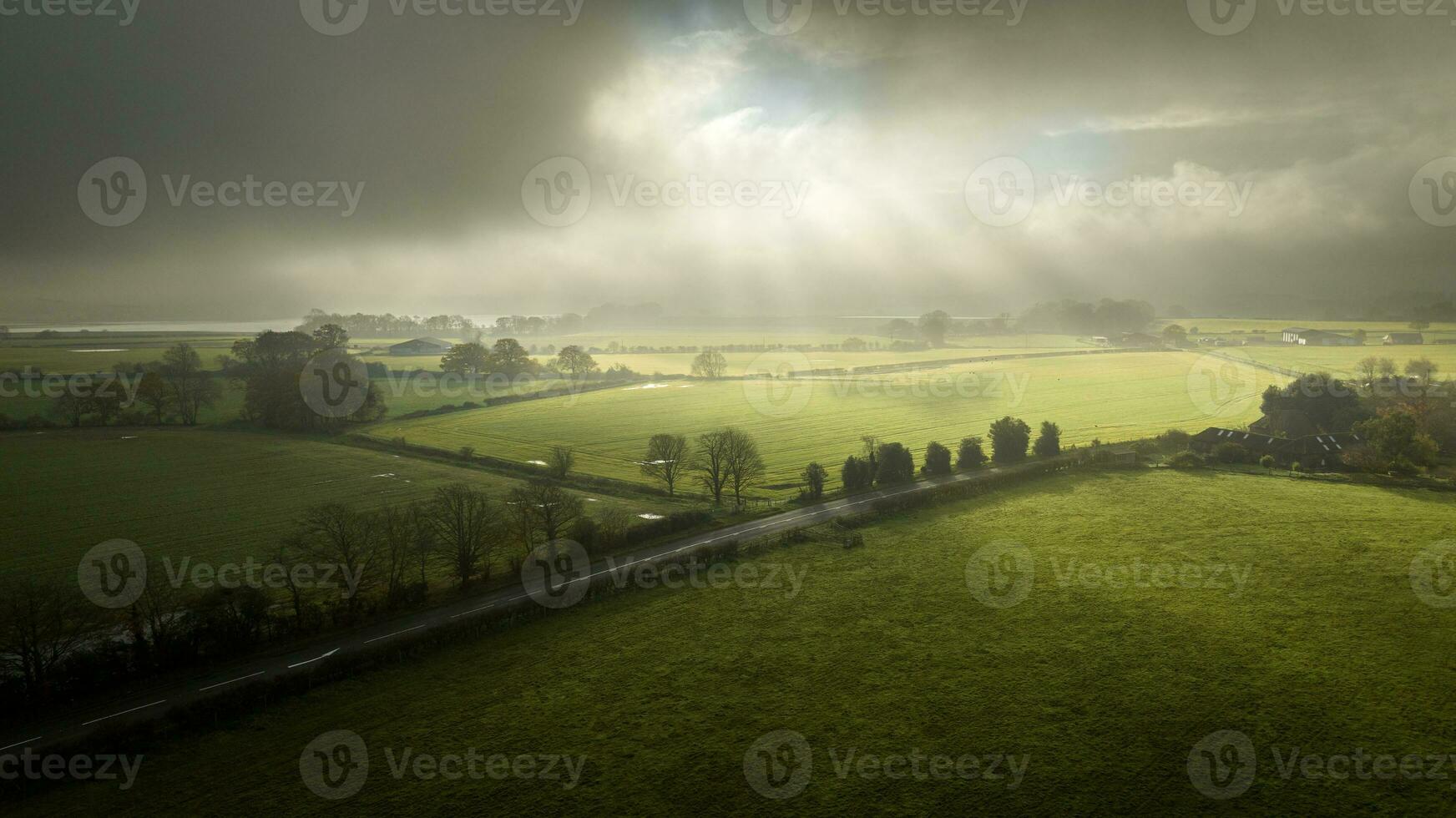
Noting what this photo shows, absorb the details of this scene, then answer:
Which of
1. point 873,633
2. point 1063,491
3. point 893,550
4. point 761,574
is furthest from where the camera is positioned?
point 1063,491

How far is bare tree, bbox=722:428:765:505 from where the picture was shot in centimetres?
5128

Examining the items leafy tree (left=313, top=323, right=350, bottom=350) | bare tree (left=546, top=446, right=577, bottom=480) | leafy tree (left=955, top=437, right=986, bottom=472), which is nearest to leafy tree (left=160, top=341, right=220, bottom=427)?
leafy tree (left=313, top=323, right=350, bottom=350)

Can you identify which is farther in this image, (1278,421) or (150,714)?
(1278,421)

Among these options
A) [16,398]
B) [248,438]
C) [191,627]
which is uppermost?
[16,398]

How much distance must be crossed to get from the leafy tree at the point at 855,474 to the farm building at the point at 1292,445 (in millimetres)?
38030

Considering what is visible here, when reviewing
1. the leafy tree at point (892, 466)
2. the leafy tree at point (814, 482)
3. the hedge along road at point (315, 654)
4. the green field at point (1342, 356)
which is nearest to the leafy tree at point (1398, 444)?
the green field at point (1342, 356)

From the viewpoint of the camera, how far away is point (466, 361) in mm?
116312

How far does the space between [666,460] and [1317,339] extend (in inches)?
6301

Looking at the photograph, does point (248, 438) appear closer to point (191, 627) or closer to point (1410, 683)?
point (191, 627)

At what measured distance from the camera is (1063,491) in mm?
51625

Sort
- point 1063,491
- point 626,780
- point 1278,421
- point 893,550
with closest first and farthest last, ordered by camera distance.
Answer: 1. point 626,780
2. point 893,550
3. point 1063,491
4. point 1278,421

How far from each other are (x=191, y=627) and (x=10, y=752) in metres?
6.28

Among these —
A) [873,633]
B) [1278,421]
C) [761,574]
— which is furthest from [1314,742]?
[1278,421]

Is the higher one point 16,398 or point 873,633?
point 16,398
